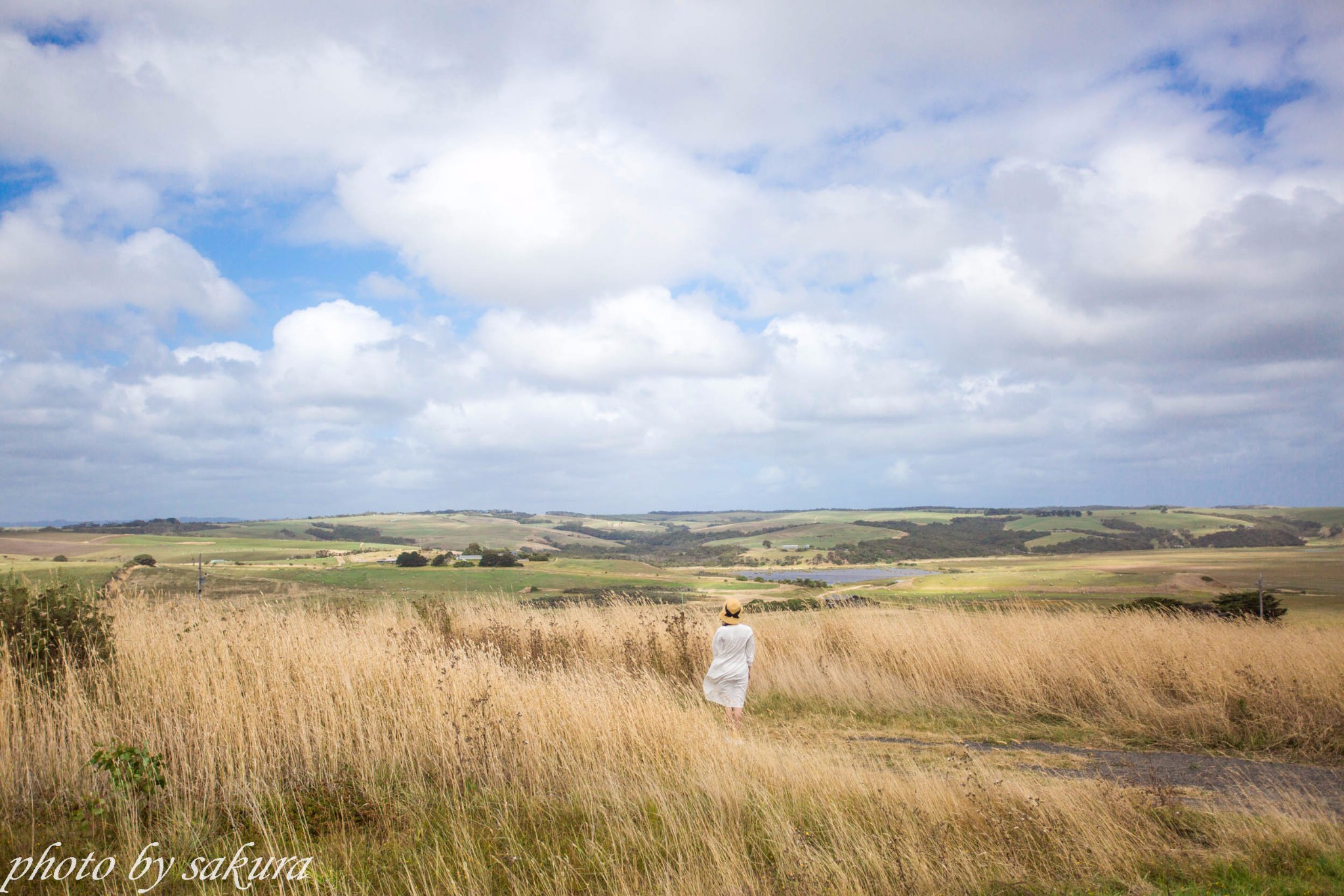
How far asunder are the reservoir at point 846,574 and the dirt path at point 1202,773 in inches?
2970

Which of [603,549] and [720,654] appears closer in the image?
[720,654]

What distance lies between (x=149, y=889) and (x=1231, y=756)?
11.5 m

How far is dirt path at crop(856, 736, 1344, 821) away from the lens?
688 cm

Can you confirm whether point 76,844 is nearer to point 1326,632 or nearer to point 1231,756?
point 1231,756

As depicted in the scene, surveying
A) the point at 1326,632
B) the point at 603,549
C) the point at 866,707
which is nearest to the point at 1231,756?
the point at 866,707

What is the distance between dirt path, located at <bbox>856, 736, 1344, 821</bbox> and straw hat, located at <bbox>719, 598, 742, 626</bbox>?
3.08 metres

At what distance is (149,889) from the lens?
4750mm

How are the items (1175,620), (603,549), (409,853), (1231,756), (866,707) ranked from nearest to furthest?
(409,853)
(1231,756)
(866,707)
(1175,620)
(603,549)

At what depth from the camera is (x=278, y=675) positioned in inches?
318

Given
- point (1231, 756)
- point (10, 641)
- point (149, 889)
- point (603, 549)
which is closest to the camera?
point (149, 889)

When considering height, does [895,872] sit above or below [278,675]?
below

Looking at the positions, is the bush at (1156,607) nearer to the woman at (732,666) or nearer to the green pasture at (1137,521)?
the woman at (732,666)

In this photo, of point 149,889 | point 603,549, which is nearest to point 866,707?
point 149,889

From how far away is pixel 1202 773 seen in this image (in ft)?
26.1
